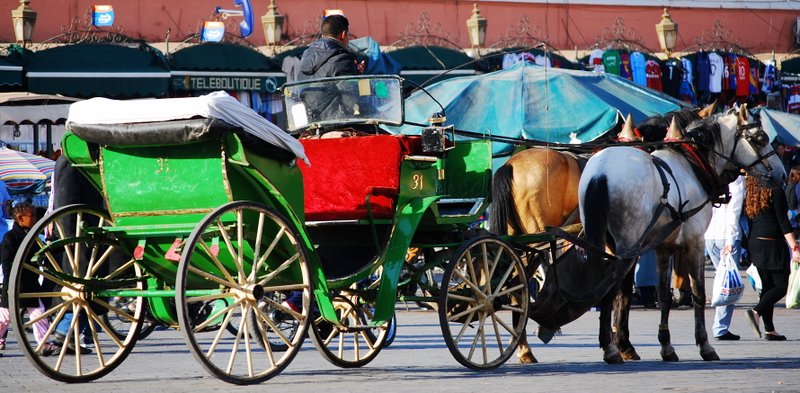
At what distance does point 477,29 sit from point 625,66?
11.4 feet

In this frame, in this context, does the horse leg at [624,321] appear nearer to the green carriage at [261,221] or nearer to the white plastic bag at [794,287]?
the green carriage at [261,221]

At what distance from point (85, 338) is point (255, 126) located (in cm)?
510

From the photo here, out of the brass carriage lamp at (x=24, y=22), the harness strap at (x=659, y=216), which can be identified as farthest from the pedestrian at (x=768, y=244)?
the brass carriage lamp at (x=24, y=22)

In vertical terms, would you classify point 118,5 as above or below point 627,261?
above

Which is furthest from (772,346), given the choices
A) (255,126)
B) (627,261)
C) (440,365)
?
(255,126)

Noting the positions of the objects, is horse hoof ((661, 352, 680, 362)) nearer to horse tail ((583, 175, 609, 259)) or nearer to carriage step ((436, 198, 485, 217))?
horse tail ((583, 175, 609, 259))

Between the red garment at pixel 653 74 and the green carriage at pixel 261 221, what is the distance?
14.9m

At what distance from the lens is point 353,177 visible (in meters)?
8.12

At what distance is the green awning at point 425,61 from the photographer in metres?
20.0

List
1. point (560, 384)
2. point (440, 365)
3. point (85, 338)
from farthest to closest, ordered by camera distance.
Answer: point (85, 338) → point (440, 365) → point (560, 384)

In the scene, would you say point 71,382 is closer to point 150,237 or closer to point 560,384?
point 150,237

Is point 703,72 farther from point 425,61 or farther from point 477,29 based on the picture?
point 425,61

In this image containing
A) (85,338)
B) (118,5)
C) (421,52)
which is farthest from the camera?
(118,5)

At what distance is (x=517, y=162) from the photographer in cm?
1108
